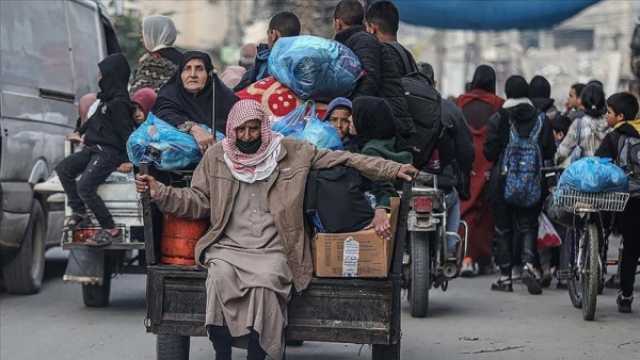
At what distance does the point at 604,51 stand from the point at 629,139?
37.3 meters

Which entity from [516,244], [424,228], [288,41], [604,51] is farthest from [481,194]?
[604,51]

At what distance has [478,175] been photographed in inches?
582

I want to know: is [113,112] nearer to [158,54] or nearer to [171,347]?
[158,54]

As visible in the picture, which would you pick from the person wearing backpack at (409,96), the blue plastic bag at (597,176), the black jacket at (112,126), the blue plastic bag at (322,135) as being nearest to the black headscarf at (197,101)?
the blue plastic bag at (322,135)

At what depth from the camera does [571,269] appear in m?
11.3

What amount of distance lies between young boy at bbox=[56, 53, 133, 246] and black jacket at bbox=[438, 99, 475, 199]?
7.86 ft

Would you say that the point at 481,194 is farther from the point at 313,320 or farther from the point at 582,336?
the point at 313,320

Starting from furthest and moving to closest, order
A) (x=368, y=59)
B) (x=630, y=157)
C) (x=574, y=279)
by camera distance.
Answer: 1. (x=574, y=279)
2. (x=630, y=157)
3. (x=368, y=59)

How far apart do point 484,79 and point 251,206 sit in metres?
7.58

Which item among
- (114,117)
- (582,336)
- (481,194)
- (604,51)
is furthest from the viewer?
(604,51)

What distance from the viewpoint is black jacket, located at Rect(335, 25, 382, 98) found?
8.40 m

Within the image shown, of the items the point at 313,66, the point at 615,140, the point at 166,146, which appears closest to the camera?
the point at 166,146

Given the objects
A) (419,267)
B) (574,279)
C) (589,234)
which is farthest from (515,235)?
(419,267)

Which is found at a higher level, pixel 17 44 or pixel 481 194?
pixel 17 44
